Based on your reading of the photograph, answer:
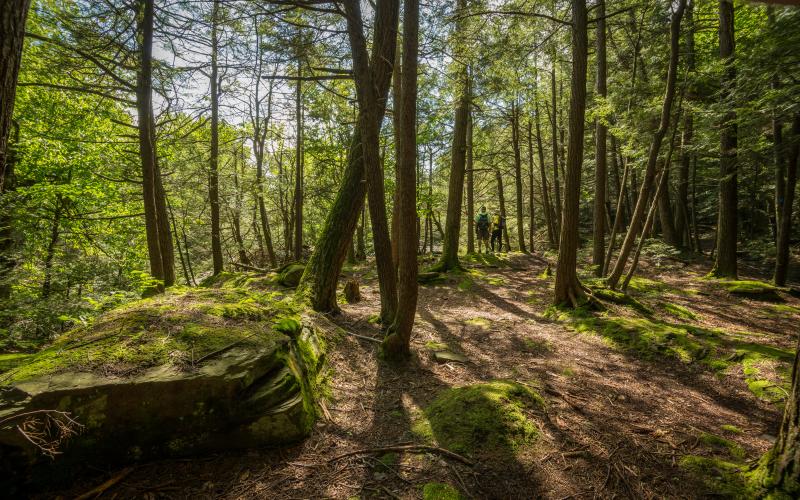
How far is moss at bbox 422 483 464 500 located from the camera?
257 centimetres

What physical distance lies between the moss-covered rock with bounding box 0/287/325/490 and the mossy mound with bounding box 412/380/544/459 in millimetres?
1313

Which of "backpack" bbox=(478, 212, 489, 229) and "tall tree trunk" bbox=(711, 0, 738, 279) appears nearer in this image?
"tall tree trunk" bbox=(711, 0, 738, 279)

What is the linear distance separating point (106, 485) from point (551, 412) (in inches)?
158

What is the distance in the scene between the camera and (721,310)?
808 centimetres

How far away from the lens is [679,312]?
750 cm

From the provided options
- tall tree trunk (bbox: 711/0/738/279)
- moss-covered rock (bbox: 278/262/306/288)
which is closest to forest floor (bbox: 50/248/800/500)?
moss-covered rock (bbox: 278/262/306/288)

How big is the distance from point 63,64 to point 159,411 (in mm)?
8002

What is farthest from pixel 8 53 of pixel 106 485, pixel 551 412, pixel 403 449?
pixel 551 412

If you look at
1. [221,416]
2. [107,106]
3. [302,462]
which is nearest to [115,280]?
[107,106]

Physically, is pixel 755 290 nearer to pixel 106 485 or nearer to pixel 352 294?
pixel 352 294

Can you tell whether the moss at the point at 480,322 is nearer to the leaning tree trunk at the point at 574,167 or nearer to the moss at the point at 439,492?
the leaning tree trunk at the point at 574,167

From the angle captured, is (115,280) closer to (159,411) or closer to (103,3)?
(103,3)

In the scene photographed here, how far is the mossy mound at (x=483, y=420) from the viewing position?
315 cm

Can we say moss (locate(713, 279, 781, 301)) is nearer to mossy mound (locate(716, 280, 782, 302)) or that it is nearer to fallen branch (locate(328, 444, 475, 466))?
mossy mound (locate(716, 280, 782, 302))
